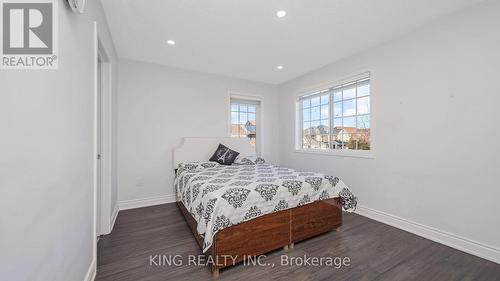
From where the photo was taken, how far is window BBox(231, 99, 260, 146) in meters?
4.45

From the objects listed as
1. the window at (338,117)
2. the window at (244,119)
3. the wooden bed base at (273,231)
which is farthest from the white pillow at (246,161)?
the wooden bed base at (273,231)

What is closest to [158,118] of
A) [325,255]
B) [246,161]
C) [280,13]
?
[246,161]

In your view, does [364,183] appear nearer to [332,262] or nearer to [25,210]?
[332,262]

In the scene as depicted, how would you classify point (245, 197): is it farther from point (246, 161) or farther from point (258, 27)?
point (258, 27)

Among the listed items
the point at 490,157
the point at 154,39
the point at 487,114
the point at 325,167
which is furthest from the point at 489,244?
the point at 154,39

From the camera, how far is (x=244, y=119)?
4598 millimetres

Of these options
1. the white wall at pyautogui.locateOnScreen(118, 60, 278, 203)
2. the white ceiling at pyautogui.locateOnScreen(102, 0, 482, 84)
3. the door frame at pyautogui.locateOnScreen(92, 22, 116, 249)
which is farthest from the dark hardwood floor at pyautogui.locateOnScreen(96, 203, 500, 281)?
the white ceiling at pyautogui.locateOnScreen(102, 0, 482, 84)

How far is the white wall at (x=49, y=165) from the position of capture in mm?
704

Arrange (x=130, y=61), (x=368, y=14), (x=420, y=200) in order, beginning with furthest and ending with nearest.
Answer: (x=130, y=61)
(x=420, y=200)
(x=368, y=14)

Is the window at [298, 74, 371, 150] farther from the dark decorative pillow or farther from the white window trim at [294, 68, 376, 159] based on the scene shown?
the dark decorative pillow

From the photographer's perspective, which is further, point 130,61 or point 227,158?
point 227,158

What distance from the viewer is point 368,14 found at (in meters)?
2.13

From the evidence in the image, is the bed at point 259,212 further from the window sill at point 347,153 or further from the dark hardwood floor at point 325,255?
the window sill at point 347,153

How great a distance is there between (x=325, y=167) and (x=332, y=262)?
6.56ft
